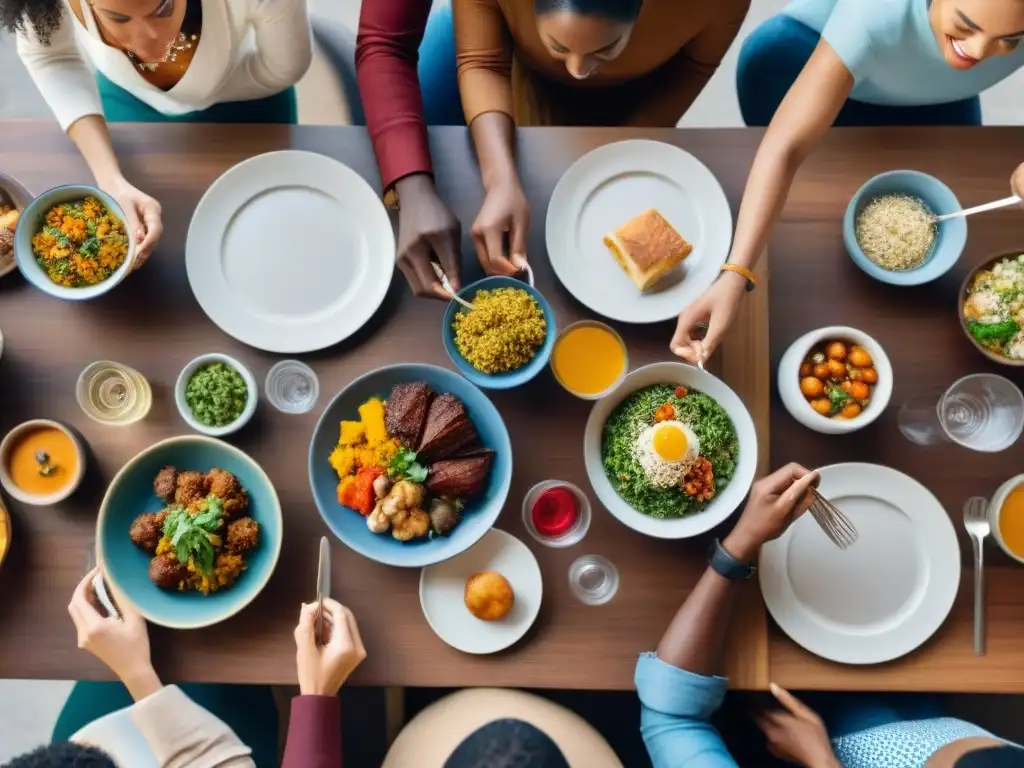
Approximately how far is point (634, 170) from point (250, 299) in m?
0.86

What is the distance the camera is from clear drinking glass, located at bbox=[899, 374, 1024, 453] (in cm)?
142

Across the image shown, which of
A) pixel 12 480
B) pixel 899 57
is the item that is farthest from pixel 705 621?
pixel 12 480

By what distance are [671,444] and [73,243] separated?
47.9 inches

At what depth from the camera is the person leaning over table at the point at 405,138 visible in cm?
139

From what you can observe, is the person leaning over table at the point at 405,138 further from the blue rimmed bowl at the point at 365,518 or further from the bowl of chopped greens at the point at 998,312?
the bowl of chopped greens at the point at 998,312

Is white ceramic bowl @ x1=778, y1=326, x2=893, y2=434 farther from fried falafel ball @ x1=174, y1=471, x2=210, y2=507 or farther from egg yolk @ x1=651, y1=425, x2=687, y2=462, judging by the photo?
fried falafel ball @ x1=174, y1=471, x2=210, y2=507

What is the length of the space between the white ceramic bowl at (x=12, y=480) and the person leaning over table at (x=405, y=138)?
0.72 m

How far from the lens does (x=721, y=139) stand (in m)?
1.50

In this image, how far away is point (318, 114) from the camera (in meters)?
2.31

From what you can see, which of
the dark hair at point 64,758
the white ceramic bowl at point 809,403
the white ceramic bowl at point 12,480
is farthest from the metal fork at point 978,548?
the white ceramic bowl at point 12,480

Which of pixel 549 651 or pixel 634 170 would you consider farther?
pixel 634 170

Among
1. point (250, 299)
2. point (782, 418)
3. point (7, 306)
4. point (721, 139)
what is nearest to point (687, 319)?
point (782, 418)

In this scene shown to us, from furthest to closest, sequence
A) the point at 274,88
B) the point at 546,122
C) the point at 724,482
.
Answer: the point at 546,122, the point at 274,88, the point at 724,482

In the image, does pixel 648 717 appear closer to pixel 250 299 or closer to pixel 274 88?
pixel 250 299
